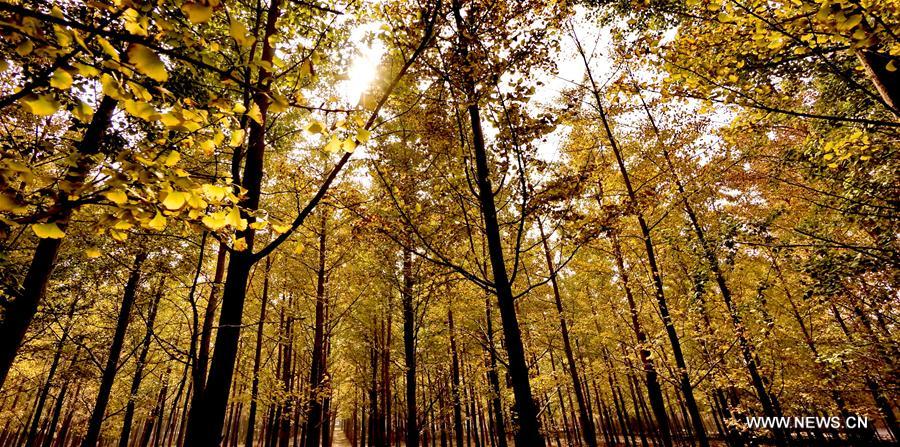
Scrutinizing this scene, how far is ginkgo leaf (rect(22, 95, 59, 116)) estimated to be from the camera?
4.61 feet

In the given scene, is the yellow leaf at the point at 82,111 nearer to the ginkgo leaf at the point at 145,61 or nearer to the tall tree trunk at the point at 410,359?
the ginkgo leaf at the point at 145,61

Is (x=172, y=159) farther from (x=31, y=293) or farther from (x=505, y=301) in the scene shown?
(x=31, y=293)

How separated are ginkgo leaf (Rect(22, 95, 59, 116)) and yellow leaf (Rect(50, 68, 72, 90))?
6 centimetres

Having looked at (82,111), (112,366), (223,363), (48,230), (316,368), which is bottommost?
(223,363)

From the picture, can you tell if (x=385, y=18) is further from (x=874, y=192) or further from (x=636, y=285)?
(x=636, y=285)

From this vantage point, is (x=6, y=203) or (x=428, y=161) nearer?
(x=6, y=203)

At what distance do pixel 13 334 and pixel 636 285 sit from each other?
435 inches

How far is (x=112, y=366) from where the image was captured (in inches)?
387

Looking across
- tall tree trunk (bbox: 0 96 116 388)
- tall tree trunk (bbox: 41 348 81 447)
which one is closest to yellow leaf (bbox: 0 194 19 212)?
tall tree trunk (bbox: 0 96 116 388)

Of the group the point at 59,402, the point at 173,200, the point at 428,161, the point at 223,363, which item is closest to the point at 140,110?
the point at 173,200

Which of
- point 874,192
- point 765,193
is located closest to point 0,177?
point 874,192

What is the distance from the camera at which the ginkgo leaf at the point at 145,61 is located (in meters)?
1.34

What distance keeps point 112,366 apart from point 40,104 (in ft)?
40.8

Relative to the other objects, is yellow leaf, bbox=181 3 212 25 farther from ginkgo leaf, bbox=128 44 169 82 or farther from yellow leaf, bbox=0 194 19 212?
yellow leaf, bbox=0 194 19 212
